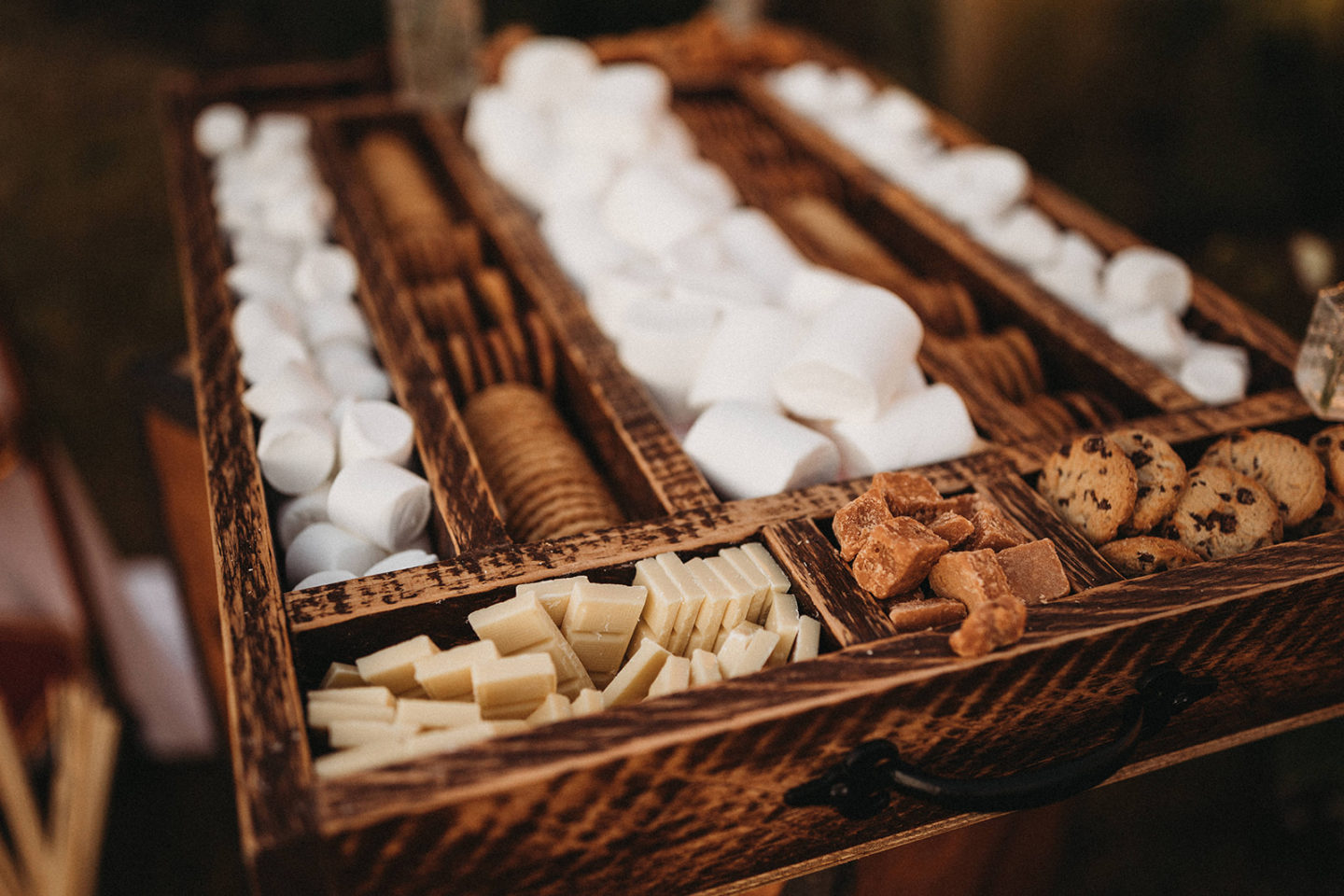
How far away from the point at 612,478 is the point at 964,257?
29.2 inches

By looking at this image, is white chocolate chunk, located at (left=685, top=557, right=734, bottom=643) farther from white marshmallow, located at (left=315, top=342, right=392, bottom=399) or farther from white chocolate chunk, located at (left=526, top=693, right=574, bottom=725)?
white marshmallow, located at (left=315, top=342, right=392, bottom=399)

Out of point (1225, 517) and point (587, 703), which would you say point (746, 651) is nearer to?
point (587, 703)

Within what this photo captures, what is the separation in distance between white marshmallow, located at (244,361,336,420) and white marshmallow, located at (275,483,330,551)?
10 centimetres

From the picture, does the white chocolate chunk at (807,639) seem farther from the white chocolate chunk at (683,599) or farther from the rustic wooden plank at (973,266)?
the rustic wooden plank at (973,266)

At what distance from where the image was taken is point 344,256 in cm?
149

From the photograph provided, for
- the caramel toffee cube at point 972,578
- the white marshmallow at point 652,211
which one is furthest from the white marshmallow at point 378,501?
the white marshmallow at point 652,211

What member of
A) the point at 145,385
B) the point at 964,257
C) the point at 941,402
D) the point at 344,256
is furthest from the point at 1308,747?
the point at 145,385

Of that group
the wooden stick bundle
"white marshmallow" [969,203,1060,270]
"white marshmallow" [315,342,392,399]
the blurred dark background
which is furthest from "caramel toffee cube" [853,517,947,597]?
the wooden stick bundle

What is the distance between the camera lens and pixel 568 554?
90cm

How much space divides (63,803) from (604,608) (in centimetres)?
170

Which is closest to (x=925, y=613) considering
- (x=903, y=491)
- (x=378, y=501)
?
(x=903, y=491)

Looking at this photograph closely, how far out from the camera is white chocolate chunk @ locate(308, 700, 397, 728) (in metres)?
0.75

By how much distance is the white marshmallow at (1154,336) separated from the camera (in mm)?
1338

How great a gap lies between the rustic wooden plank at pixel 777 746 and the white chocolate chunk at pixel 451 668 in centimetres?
11
